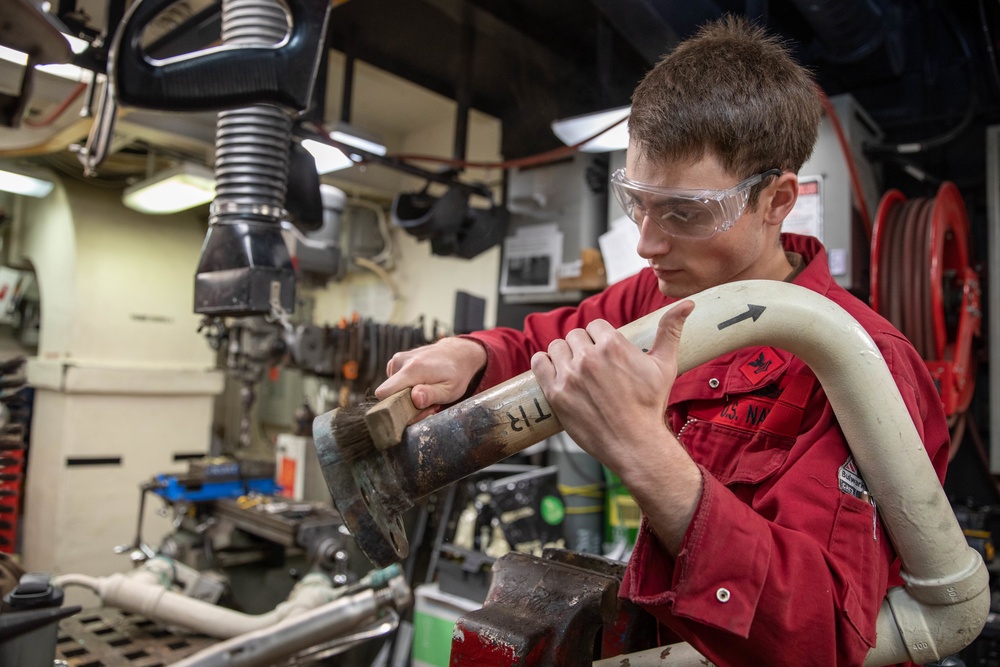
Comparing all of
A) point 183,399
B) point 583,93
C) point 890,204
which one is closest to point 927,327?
point 890,204

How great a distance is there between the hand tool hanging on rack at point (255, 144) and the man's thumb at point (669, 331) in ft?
2.79

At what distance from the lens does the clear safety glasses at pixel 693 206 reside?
3.11ft

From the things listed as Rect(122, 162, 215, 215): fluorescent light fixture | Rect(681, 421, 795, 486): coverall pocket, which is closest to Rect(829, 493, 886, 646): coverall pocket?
Rect(681, 421, 795, 486): coverall pocket

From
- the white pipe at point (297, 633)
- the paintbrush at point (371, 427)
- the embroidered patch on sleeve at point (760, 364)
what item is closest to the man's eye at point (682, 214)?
the embroidered patch on sleeve at point (760, 364)

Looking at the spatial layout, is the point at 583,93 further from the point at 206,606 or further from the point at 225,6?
the point at 206,606

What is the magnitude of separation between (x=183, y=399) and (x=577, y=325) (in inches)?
178

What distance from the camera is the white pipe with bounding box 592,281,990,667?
0.81 m

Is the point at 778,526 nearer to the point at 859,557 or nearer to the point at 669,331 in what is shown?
the point at 859,557

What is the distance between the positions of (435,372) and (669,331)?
0.41 meters

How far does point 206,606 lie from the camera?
1.85 metres

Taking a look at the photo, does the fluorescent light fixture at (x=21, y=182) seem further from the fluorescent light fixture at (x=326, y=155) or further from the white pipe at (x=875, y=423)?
the white pipe at (x=875, y=423)

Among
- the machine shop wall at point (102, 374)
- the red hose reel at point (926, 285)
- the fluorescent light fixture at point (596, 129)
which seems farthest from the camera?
the machine shop wall at point (102, 374)


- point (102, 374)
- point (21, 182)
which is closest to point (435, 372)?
point (102, 374)

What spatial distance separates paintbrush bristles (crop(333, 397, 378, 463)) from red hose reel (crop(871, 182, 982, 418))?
73.6 inches
